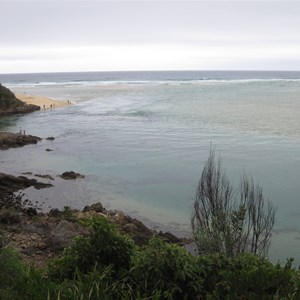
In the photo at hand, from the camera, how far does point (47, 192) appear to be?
28.6 m

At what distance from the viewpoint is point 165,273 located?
8.30m

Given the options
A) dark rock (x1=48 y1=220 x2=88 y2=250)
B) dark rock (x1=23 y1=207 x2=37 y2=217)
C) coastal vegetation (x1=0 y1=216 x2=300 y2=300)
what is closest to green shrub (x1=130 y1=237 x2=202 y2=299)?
coastal vegetation (x1=0 y1=216 x2=300 y2=300)

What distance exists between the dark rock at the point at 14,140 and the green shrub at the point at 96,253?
3716 centimetres

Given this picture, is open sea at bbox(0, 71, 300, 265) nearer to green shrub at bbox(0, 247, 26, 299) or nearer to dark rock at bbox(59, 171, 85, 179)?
dark rock at bbox(59, 171, 85, 179)

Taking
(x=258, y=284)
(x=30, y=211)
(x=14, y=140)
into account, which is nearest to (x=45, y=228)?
(x=30, y=211)

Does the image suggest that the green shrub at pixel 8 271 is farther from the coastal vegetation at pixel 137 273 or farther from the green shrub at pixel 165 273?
the green shrub at pixel 165 273

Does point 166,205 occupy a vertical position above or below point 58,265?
below

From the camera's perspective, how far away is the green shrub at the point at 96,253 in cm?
920

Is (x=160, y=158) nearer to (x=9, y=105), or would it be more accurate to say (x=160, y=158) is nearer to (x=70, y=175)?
(x=70, y=175)

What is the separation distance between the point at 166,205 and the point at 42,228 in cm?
858

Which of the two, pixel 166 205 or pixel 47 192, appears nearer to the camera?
pixel 166 205

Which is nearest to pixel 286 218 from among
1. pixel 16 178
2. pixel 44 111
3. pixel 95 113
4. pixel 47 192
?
pixel 47 192

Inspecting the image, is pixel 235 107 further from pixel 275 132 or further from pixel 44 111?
pixel 44 111

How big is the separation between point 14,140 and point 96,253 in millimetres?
39808
